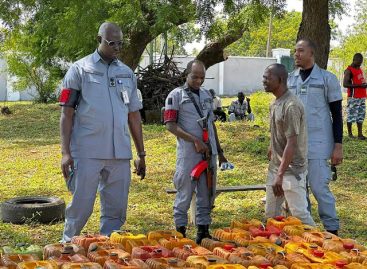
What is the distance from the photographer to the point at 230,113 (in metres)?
18.6

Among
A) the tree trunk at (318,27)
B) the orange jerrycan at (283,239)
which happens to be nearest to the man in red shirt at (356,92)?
the tree trunk at (318,27)

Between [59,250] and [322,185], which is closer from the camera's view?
[59,250]

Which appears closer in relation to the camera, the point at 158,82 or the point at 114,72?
Result: the point at 114,72

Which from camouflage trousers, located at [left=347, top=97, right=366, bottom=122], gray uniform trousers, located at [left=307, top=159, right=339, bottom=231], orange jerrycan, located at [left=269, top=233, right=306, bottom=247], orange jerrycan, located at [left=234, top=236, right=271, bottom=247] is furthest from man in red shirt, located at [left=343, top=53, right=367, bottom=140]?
orange jerrycan, located at [left=234, top=236, right=271, bottom=247]

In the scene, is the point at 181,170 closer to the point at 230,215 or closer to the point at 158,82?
the point at 230,215

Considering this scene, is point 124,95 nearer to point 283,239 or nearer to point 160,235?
point 160,235

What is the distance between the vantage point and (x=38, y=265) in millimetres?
4070

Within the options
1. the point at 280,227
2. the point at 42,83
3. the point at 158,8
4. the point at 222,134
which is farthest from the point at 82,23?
the point at 42,83

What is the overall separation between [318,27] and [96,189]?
23.2ft

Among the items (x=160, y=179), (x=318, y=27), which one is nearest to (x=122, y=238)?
(x=160, y=179)

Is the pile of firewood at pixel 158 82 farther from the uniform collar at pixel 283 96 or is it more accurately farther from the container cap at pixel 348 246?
the container cap at pixel 348 246

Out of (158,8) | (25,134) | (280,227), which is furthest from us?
(25,134)

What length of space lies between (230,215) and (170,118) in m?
2.31

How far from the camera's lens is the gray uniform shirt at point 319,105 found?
6266mm
